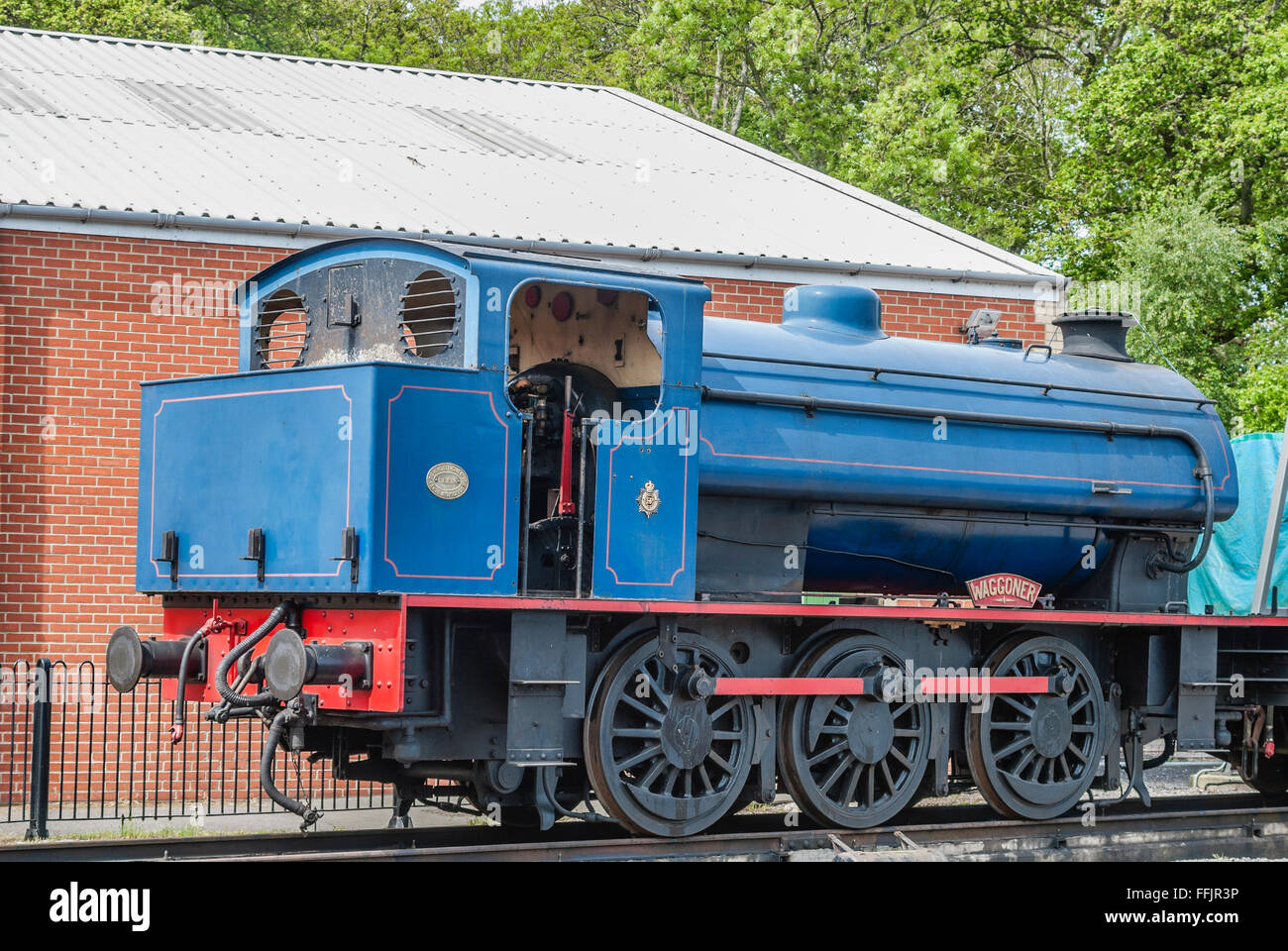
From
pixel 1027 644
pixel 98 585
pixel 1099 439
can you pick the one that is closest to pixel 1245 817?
pixel 1027 644

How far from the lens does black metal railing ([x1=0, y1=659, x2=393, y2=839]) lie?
11180 millimetres

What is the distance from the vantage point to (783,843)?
8.30m

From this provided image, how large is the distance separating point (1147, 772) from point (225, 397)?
10.4 metres

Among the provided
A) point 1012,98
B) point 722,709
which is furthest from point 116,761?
point 1012,98

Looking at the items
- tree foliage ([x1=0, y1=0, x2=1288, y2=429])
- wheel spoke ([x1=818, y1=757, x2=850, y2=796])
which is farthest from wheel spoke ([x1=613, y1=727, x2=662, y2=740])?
tree foliage ([x1=0, y1=0, x2=1288, y2=429])

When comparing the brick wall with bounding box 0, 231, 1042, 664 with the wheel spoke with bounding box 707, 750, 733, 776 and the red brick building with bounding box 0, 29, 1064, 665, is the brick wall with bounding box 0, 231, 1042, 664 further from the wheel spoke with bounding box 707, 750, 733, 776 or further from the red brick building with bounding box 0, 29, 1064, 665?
the wheel spoke with bounding box 707, 750, 733, 776

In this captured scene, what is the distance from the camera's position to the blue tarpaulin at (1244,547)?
1273 cm

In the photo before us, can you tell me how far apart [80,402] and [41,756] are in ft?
9.75

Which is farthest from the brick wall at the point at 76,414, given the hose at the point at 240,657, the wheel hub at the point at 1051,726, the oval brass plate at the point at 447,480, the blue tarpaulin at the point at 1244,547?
the blue tarpaulin at the point at 1244,547

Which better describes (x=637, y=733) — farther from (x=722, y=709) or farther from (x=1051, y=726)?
(x=1051, y=726)

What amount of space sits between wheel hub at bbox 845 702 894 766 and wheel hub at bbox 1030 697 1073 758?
1.22 m

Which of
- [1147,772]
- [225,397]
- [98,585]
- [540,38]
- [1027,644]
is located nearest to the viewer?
[225,397]

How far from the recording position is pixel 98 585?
1184 centimetres

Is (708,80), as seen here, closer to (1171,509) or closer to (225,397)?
(1171,509)
